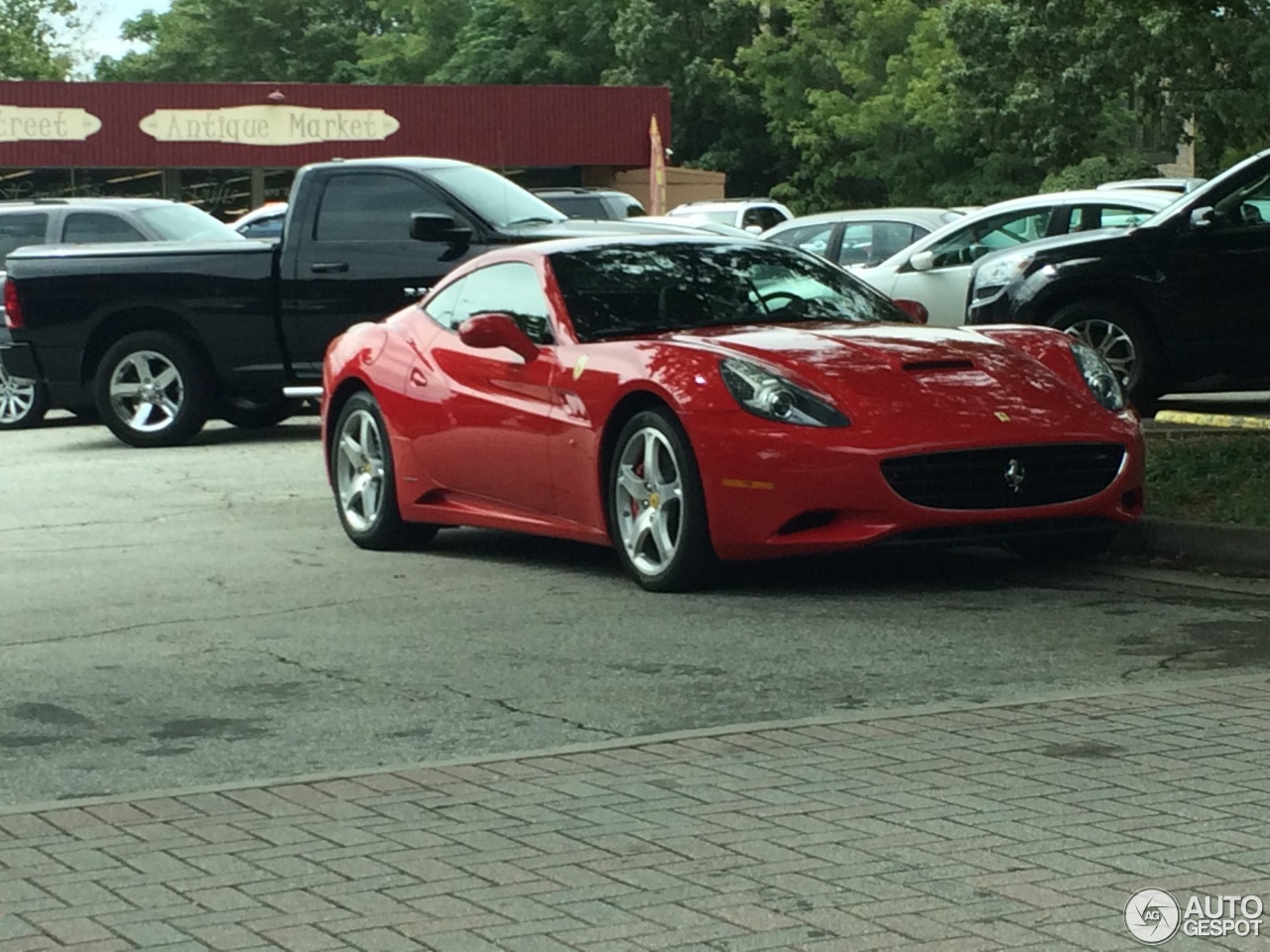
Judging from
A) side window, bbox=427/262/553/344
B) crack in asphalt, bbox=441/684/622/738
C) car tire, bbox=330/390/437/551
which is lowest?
crack in asphalt, bbox=441/684/622/738

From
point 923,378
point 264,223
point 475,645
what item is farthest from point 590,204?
point 475,645

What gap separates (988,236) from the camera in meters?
19.5

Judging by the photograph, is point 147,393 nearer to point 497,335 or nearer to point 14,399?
point 14,399

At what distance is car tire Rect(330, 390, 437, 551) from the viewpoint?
1142cm

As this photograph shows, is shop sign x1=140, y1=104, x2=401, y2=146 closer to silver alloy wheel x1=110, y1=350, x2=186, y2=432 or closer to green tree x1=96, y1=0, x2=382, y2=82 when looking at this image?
silver alloy wheel x1=110, y1=350, x2=186, y2=432

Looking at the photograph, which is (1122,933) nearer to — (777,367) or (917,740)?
(917,740)

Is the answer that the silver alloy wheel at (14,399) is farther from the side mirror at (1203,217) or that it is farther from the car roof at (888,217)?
the side mirror at (1203,217)

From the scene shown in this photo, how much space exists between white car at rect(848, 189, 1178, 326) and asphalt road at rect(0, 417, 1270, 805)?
8.10 m

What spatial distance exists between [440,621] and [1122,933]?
483 centimetres

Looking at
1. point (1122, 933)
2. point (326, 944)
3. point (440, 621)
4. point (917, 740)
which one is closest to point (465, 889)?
point (326, 944)

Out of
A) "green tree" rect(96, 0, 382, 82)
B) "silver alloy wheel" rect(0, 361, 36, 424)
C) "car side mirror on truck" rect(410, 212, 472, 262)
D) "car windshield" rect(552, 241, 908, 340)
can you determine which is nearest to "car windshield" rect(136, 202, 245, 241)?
"silver alloy wheel" rect(0, 361, 36, 424)

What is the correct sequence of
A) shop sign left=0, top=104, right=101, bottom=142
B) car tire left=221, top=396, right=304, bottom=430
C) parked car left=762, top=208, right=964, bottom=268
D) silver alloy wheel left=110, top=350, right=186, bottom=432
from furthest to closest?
1. shop sign left=0, top=104, right=101, bottom=142
2. parked car left=762, top=208, right=964, bottom=268
3. car tire left=221, top=396, right=304, bottom=430
4. silver alloy wheel left=110, top=350, right=186, bottom=432

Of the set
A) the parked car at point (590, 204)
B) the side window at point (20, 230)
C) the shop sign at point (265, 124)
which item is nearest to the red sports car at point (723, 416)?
the side window at point (20, 230)

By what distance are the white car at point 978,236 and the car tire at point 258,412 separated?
14.9 ft
